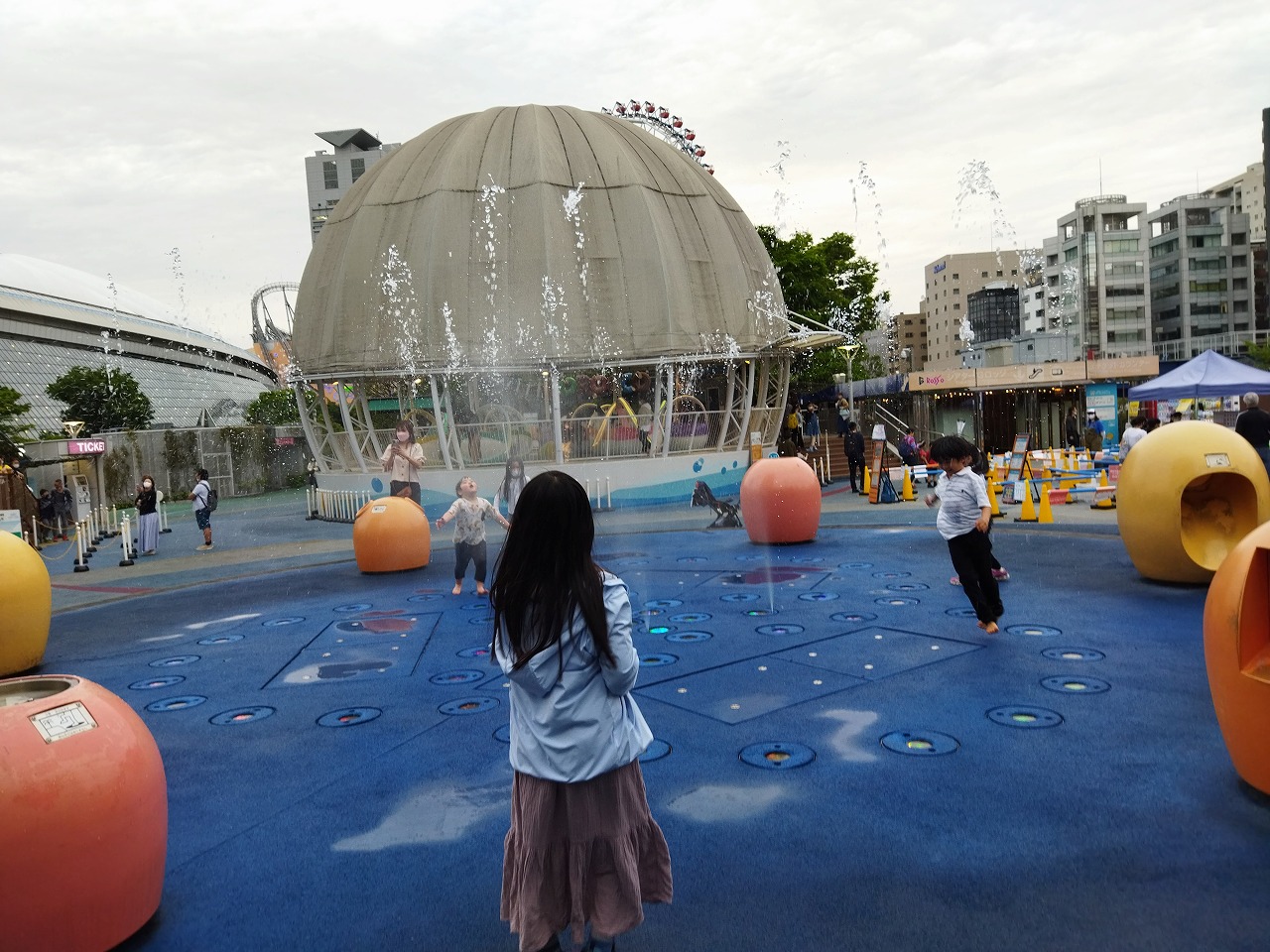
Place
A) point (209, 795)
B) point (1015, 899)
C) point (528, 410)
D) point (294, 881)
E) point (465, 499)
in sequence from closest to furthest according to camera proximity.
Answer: point (1015, 899), point (294, 881), point (209, 795), point (465, 499), point (528, 410)

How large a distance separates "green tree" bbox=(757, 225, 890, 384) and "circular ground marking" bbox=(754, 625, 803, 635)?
29214mm

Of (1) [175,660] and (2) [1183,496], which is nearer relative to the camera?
(1) [175,660]

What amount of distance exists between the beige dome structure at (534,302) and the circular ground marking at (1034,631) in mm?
16635

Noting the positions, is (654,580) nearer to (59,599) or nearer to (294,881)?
(294,881)

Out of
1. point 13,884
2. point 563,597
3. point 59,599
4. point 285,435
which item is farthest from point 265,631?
point 285,435

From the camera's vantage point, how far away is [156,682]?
7.86 metres

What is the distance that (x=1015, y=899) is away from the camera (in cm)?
366

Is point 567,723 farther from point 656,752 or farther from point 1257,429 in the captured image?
point 1257,429

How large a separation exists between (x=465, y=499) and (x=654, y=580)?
2.65m

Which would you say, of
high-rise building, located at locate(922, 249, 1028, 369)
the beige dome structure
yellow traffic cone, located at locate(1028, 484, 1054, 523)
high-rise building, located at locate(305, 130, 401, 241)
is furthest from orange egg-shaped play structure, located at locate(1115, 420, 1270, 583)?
high-rise building, located at locate(305, 130, 401, 241)

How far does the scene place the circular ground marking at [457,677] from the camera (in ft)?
23.8

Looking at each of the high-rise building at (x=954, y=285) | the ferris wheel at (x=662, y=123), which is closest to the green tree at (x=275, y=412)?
the ferris wheel at (x=662, y=123)

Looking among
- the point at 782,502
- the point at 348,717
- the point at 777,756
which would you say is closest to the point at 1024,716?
the point at 777,756

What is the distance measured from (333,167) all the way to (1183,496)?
423ft
